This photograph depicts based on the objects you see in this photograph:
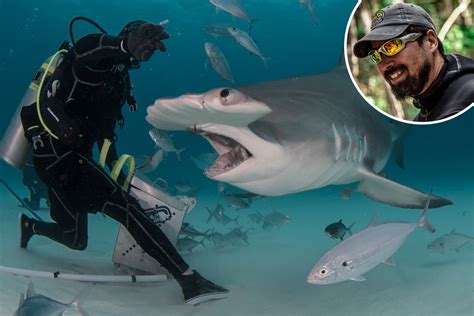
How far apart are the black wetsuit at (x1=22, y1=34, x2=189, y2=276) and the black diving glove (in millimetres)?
235

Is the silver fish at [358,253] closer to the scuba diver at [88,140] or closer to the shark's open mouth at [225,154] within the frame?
the shark's open mouth at [225,154]

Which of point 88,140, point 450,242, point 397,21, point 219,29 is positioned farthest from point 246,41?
point 397,21

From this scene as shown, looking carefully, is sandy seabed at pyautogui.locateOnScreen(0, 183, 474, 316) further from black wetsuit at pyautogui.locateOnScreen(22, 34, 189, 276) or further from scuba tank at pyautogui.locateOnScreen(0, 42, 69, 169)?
scuba tank at pyautogui.locateOnScreen(0, 42, 69, 169)

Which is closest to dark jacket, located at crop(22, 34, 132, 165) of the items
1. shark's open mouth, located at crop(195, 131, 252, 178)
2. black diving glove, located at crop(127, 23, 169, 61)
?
black diving glove, located at crop(127, 23, 169, 61)

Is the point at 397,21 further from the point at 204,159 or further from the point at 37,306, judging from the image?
the point at 204,159

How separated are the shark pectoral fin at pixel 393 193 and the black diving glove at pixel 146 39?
2.59m

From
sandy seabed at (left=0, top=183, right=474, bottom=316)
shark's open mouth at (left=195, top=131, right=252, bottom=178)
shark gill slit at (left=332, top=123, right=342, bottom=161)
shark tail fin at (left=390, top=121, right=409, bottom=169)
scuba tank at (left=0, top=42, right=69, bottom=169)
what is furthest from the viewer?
shark tail fin at (left=390, top=121, right=409, bottom=169)

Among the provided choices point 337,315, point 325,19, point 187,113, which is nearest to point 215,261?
point 337,315

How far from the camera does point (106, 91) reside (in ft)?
19.1

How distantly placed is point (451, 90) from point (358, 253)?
166cm

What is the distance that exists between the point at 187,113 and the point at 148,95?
67904mm

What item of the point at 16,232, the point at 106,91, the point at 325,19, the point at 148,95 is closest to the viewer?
the point at 106,91

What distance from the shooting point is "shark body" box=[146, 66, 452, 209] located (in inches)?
113

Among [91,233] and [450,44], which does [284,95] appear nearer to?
[450,44]
